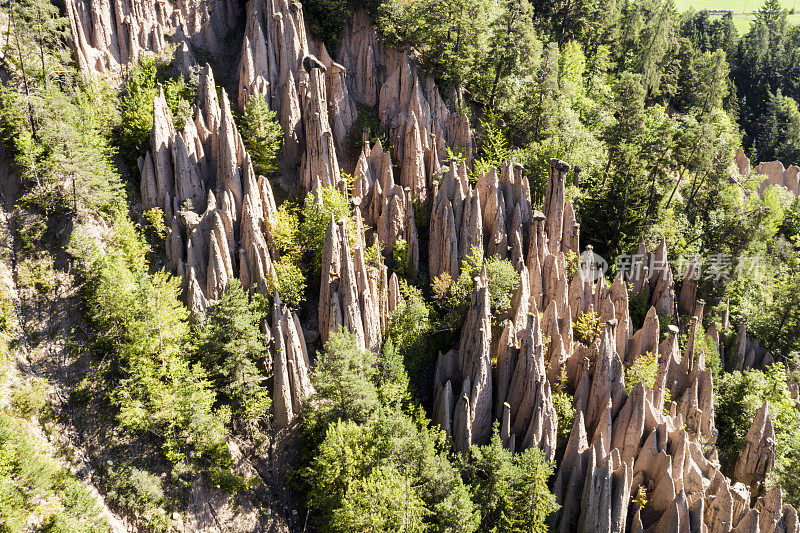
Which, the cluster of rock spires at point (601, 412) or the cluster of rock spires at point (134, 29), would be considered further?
the cluster of rock spires at point (134, 29)

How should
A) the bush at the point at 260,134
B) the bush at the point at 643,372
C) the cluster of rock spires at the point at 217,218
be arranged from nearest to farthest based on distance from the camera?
the cluster of rock spires at the point at 217,218 < the bush at the point at 643,372 < the bush at the point at 260,134

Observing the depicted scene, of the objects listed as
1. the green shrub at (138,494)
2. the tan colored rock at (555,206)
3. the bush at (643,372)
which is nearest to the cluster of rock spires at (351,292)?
the green shrub at (138,494)

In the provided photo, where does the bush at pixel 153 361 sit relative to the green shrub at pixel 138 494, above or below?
above

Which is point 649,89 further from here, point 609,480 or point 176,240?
point 176,240

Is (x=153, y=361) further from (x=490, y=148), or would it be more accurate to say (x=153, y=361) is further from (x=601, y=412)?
(x=490, y=148)

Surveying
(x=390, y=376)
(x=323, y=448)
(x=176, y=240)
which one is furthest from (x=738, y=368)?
(x=176, y=240)

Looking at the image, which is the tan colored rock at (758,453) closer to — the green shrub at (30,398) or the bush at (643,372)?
the bush at (643,372)

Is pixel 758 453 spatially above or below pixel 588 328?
below

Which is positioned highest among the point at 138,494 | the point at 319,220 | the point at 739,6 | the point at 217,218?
the point at 739,6

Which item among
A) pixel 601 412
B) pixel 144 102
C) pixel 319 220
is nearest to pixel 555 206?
pixel 601 412
